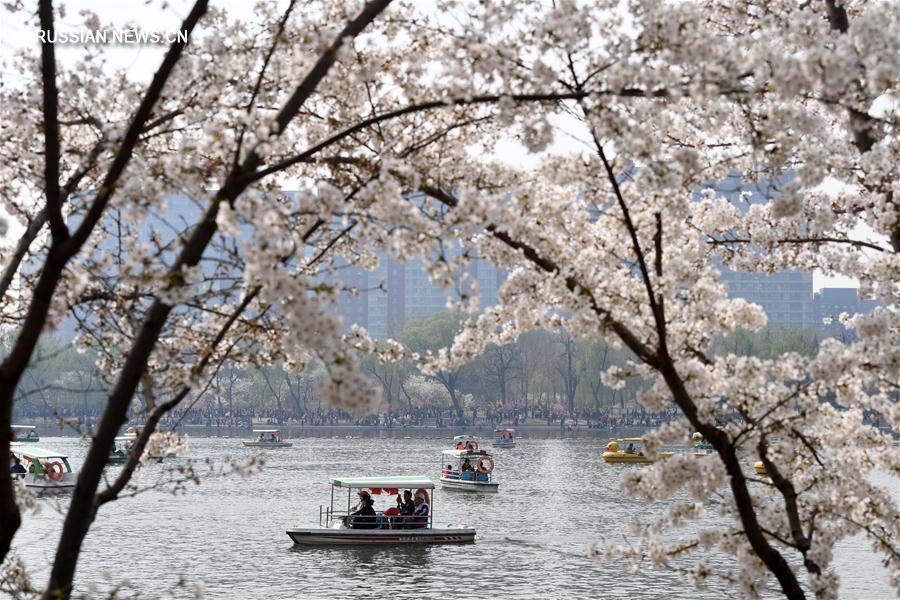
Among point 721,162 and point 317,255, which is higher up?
point 721,162

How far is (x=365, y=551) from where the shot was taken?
127 ft

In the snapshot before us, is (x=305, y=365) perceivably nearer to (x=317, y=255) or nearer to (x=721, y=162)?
(x=317, y=255)

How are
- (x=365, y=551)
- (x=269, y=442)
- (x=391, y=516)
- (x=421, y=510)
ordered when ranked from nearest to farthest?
(x=365, y=551)
(x=391, y=516)
(x=421, y=510)
(x=269, y=442)

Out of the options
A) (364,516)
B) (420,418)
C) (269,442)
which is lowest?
(364,516)

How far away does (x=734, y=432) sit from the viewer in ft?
25.8

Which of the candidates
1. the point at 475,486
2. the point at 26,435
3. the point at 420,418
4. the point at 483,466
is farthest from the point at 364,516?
the point at 420,418

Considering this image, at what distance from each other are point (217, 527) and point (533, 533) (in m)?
13.3

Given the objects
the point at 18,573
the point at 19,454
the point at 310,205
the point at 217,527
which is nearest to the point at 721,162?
the point at 310,205

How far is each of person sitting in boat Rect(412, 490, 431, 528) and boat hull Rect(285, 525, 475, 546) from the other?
19.2 inches

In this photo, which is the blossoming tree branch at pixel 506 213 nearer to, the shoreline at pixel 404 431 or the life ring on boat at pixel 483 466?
the life ring on boat at pixel 483 466

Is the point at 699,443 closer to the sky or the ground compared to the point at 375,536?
closer to the sky

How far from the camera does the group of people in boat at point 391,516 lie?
39281 millimetres

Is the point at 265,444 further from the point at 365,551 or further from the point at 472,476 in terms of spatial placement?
the point at 365,551

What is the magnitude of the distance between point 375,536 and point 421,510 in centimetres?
239
